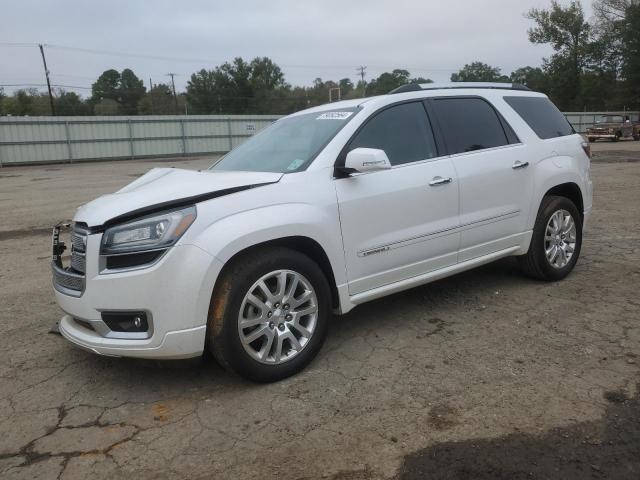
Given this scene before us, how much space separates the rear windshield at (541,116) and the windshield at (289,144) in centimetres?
190

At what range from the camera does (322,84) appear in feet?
326

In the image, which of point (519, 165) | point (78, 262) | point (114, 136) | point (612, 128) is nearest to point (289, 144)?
point (78, 262)

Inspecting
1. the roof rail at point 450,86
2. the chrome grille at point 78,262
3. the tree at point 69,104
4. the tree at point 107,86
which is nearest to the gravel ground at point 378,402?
the chrome grille at point 78,262

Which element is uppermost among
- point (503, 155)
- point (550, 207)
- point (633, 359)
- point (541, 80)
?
point (541, 80)

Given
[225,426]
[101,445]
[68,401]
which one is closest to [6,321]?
[68,401]

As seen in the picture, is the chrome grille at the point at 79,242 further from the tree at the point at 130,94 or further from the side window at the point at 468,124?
the tree at the point at 130,94

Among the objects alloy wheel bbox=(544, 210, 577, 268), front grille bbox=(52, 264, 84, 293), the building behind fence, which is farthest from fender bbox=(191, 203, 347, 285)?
the building behind fence

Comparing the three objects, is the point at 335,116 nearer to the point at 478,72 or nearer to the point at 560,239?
the point at 560,239

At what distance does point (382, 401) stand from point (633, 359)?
5.63 ft

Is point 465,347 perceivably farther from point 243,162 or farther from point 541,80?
point 541,80

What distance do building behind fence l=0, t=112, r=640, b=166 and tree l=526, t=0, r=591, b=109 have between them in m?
28.8

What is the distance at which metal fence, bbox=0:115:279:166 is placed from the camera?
1131 inches

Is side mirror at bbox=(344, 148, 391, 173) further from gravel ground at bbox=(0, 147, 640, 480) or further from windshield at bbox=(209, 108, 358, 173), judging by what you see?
gravel ground at bbox=(0, 147, 640, 480)

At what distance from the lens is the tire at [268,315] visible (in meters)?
3.12
